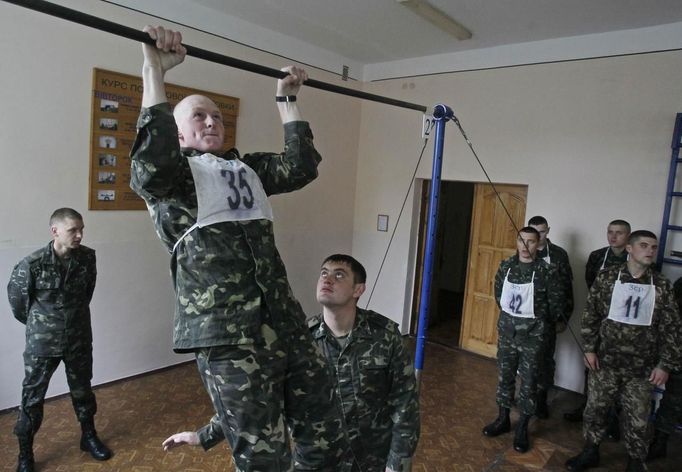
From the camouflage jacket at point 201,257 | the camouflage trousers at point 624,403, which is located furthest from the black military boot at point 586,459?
the camouflage jacket at point 201,257

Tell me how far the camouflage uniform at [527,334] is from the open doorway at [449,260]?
2238 millimetres

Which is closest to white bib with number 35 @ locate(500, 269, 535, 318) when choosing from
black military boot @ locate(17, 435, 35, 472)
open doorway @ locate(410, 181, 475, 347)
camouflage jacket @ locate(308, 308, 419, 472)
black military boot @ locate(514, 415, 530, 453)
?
black military boot @ locate(514, 415, 530, 453)

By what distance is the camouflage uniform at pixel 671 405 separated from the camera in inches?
147

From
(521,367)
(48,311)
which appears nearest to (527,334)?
(521,367)

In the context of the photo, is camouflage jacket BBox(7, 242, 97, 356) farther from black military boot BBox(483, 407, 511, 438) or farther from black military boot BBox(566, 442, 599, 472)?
black military boot BBox(566, 442, 599, 472)

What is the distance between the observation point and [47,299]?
3.11 meters

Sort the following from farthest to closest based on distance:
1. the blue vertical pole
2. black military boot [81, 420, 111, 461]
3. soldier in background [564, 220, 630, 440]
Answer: soldier in background [564, 220, 630, 440]
black military boot [81, 420, 111, 461]
the blue vertical pole

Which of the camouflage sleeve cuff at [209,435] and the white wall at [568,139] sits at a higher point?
the white wall at [568,139]

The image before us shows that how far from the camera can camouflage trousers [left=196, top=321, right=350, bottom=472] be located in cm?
134

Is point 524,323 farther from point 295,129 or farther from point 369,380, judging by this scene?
point 295,129

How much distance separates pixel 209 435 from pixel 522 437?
2.83 metres

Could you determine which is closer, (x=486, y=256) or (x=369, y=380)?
(x=369, y=380)

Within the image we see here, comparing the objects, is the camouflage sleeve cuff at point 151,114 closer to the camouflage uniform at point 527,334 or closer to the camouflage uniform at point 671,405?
the camouflage uniform at point 527,334

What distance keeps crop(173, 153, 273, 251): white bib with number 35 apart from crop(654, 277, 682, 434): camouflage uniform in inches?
145
